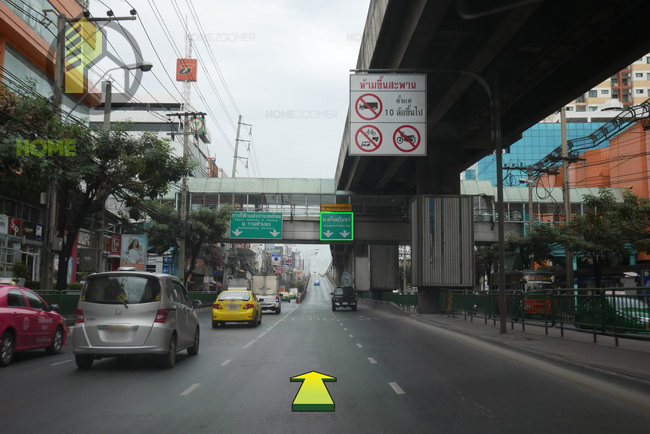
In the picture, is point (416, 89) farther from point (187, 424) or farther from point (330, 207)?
point (330, 207)

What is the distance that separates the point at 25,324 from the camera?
1262 cm

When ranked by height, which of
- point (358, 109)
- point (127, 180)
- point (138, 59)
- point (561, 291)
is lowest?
point (561, 291)

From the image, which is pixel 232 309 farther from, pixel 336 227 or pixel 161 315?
pixel 336 227

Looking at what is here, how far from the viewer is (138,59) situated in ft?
82.3

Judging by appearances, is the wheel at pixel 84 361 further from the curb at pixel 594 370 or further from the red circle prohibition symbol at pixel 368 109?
the red circle prohibition symbol at pixel 368 109

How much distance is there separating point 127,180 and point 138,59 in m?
5.97

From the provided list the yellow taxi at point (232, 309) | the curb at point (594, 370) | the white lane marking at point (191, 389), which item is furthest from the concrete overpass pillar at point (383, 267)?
the white lane marking at point (191, 389)

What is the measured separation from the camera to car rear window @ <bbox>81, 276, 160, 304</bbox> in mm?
11344

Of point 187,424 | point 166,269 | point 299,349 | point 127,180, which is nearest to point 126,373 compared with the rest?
point 187,424

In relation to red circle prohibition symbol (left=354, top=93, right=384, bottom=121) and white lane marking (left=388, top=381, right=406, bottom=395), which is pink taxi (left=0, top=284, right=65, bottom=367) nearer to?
white lane marking (left=388, top=381, right=406, bottom=395)

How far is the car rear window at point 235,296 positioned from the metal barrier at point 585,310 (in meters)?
9.88

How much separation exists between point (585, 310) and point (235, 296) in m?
13.5
